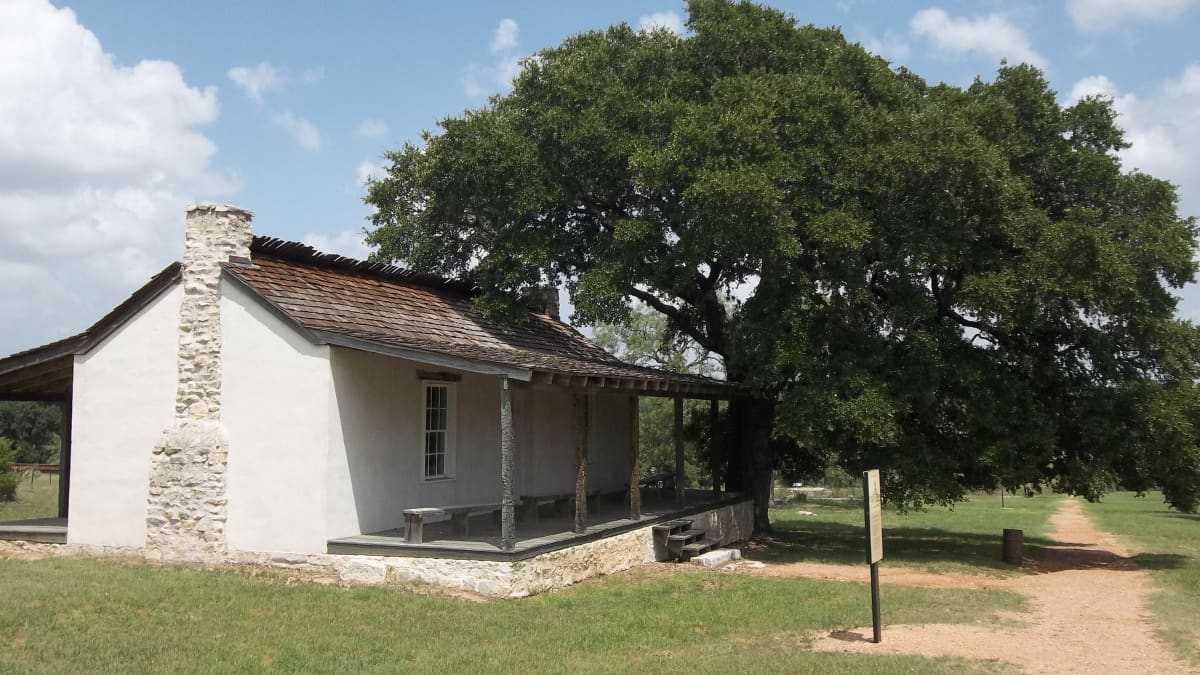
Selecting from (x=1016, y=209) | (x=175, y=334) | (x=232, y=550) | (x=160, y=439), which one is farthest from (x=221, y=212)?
(x=1016, y=209)

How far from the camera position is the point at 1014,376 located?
16422mm

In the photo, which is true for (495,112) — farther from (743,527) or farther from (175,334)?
(743,527)

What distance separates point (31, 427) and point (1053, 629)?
173 feet

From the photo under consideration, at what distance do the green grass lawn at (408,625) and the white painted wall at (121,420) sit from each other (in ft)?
A: 3.17

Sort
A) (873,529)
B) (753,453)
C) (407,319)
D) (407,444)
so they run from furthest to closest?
1. (753,453)
2. (407,319)
3. (407,444)
4. (873,529)

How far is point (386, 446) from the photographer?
532 inches

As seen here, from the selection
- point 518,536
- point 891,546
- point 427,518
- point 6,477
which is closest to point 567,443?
point 518,536

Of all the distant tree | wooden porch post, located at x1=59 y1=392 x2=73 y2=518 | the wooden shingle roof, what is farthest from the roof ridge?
the distant tree

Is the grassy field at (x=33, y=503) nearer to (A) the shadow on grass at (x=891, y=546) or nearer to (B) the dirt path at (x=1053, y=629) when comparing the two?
(A) the shadow on grass at (x=891, y=546)

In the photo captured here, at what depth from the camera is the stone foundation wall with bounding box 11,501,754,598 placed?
37.9 ft

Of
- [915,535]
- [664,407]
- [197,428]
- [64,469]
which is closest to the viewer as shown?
[197,428]

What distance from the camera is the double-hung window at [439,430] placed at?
578 inches

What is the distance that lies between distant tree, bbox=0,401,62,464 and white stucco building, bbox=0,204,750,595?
127ft

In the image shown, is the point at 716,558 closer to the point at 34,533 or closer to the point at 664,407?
the point at 34,533
